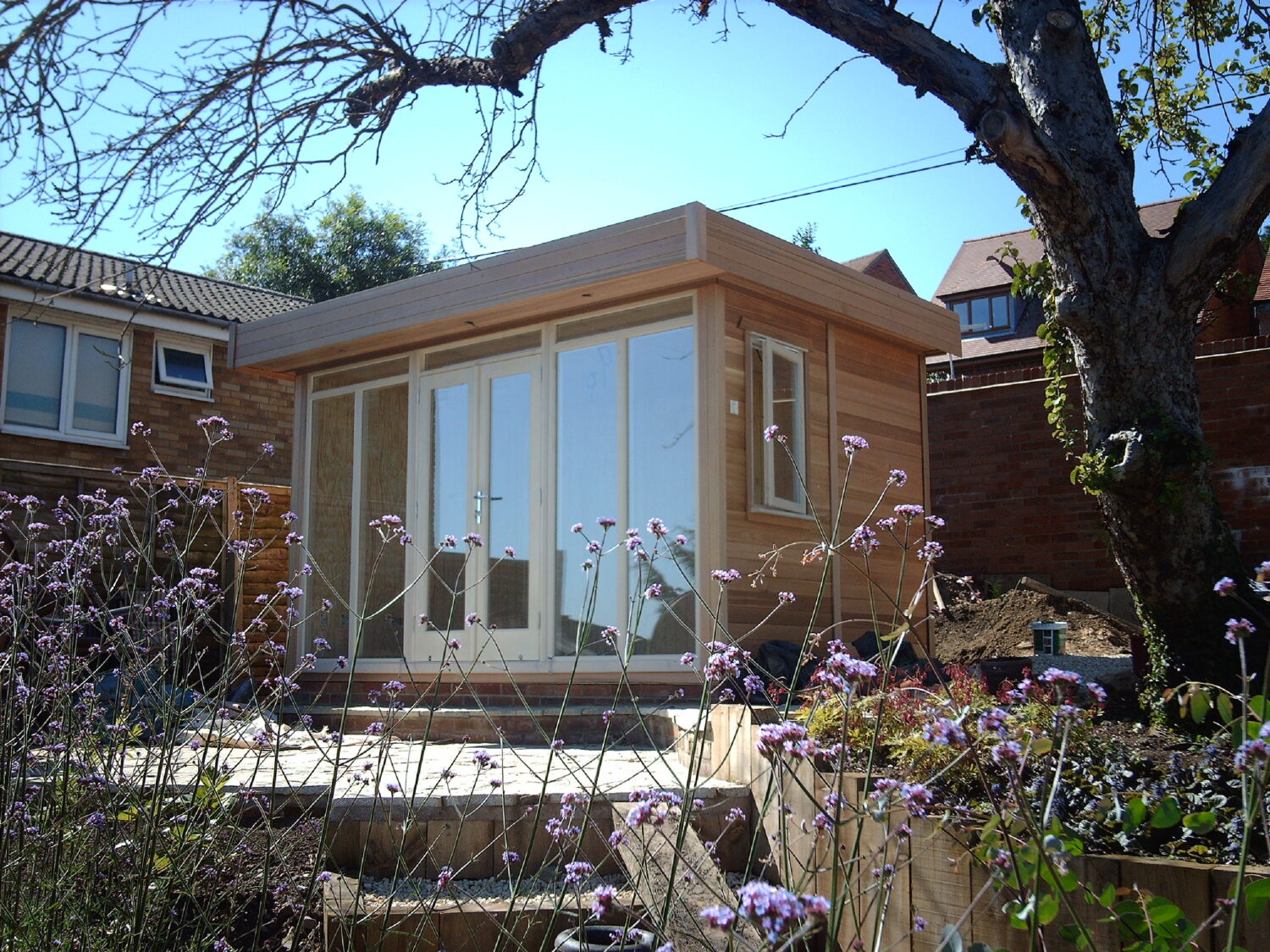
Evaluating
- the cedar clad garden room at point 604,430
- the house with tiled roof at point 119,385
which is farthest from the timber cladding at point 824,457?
the house with tiled roof at point 119,385

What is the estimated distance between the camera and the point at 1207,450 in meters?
4.24

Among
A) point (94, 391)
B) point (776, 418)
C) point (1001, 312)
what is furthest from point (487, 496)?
point (1001, 312)

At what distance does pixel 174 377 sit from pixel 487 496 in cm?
830

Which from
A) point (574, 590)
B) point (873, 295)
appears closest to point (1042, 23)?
point (873, 295)

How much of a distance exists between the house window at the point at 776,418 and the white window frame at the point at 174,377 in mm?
9593

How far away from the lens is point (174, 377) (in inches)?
559

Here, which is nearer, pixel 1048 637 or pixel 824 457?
pixel 824 457

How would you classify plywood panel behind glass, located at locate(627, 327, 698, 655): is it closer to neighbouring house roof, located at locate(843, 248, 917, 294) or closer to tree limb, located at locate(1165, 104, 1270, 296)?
tree limb, located at locate(1165, 104, 1270, 296)

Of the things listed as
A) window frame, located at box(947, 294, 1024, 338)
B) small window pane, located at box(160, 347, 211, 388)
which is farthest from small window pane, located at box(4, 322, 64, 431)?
window frame, located at box(947, 294, 1024, 338)

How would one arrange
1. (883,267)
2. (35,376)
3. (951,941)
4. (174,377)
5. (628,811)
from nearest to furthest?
(951,941) → (628,811) → (35,376) → (174,377) → (883,267)

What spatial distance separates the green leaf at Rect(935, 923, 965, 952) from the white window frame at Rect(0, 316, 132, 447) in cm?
1279

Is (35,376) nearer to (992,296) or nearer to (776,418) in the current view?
(776,418)

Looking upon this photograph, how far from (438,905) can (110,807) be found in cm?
98

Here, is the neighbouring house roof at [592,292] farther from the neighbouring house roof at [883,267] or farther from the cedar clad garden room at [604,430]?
the neighbouring house roof at [883,267]
